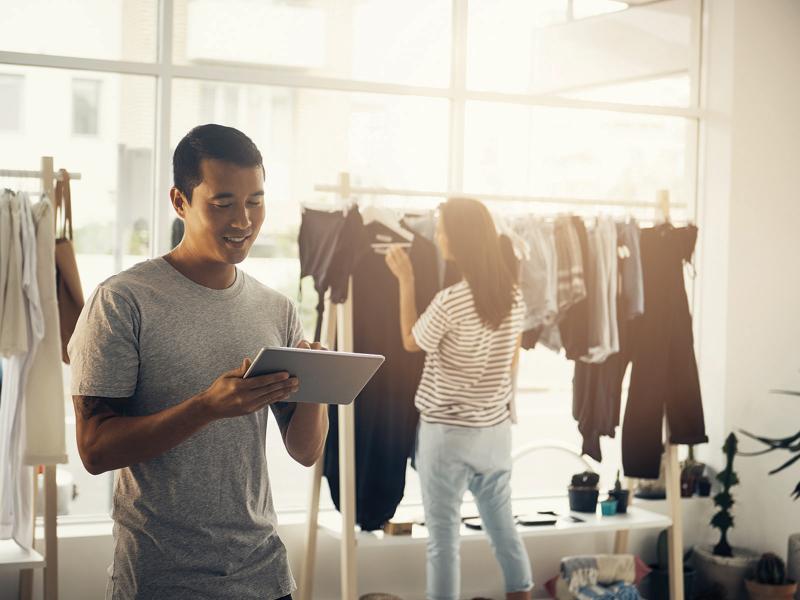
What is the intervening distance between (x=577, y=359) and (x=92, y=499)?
6.80ft

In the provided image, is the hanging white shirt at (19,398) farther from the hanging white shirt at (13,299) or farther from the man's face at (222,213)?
the man's face at (222,213)

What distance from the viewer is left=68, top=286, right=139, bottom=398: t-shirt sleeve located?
155cm

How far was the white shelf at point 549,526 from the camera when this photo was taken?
3.62 metres

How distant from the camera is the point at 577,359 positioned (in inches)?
153

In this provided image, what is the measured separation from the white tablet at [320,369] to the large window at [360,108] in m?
2.24

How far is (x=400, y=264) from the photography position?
3.50 m

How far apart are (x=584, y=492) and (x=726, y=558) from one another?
0.82m

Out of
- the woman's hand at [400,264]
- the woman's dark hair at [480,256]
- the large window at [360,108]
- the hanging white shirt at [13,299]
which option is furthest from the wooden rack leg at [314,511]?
the hanging white shirt at [13,299]

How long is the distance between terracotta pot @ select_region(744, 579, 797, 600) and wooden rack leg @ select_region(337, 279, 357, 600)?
6.10ft

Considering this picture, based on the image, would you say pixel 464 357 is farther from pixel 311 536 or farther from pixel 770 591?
pixel 770 591

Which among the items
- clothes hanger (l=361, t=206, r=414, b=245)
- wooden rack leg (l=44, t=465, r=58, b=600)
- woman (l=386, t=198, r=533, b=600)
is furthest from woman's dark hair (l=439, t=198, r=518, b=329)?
wooden rack leg (l=44, t=465, r=58, b=600)

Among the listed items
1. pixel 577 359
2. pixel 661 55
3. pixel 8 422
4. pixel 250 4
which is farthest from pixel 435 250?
pixel 661 55

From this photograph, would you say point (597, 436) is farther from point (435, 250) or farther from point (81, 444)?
point (81, 444)

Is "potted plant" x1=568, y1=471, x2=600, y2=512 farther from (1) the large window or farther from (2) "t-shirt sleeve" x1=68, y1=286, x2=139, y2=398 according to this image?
(2) "t-shirt sleeve" x1=68, y1=286, x2=139, y2=398
